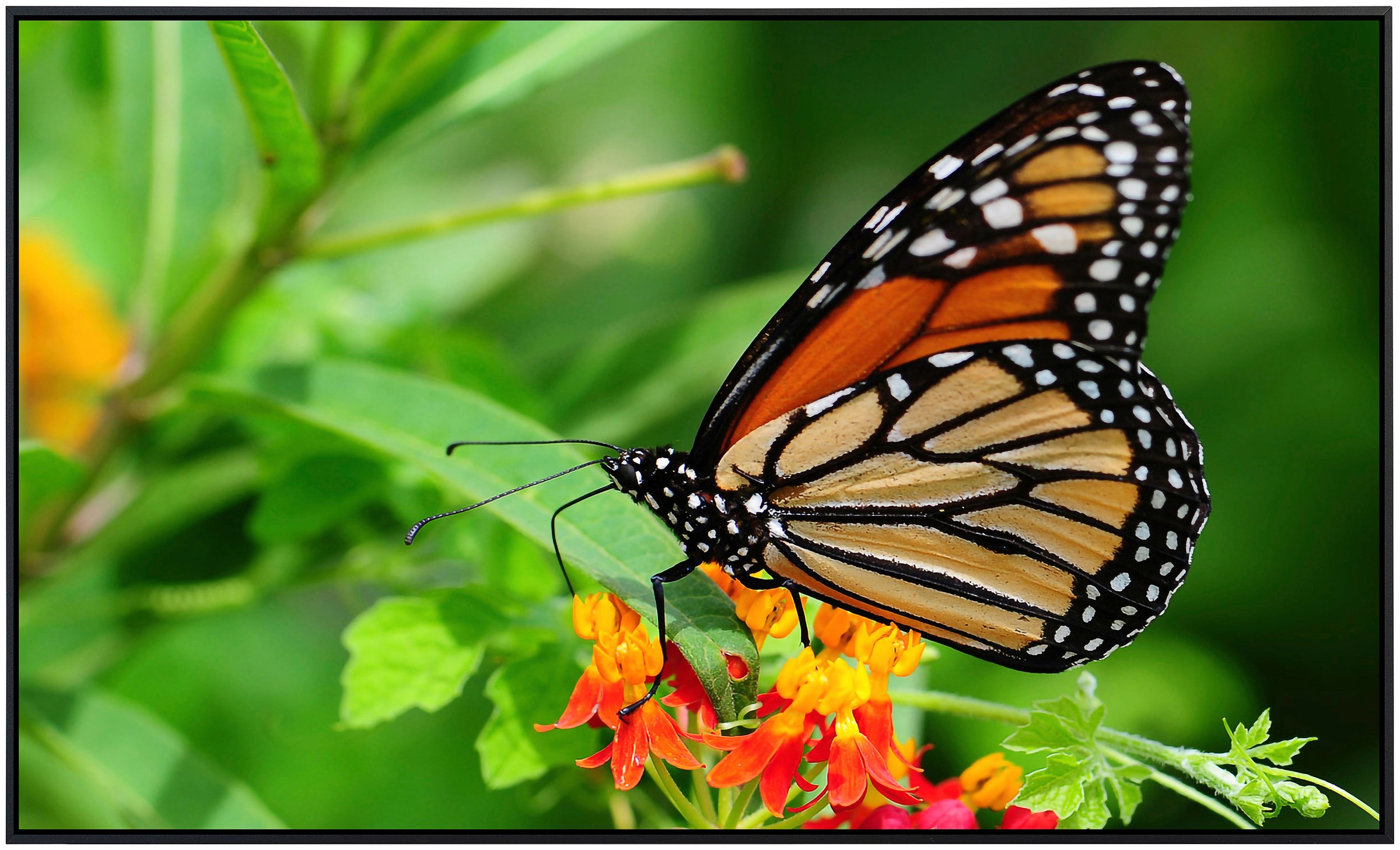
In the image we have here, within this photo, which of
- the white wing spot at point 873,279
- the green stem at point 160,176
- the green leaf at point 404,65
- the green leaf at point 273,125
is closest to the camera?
the green leaf at point 273,125

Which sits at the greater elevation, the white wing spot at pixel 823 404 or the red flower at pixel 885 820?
the white wing spot at pixel 823 404

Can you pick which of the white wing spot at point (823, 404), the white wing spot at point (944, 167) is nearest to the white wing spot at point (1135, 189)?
the white wing spot at point (944, 167)

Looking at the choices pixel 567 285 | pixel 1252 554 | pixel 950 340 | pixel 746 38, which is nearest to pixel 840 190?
pixel 746 38

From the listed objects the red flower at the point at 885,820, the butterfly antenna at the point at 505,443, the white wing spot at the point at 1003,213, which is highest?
the white wing spot at the point at 1003,213

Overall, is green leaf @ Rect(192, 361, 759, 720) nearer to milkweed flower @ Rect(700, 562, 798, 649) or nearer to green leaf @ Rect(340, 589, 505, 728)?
milkweed flower @ Rect(700, 562, 798, 649)

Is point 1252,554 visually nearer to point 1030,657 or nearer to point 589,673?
point 1030,657

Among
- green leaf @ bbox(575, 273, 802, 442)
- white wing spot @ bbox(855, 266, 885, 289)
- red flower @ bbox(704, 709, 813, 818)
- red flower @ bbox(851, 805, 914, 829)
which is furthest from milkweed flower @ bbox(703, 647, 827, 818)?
green leaf @ bbox(575, 273, 802, 442)

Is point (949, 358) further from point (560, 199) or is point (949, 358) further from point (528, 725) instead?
point (528, 725)

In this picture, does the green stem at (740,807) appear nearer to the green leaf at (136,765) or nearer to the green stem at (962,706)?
the green stem at (962,706)
